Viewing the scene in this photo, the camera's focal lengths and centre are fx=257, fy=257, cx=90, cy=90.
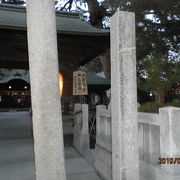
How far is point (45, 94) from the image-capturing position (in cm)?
212

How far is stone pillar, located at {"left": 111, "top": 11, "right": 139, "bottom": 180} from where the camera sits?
296cm

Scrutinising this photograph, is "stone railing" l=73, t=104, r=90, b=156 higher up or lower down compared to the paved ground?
higher up

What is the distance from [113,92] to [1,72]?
27159 millimetres

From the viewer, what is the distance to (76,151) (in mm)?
7422

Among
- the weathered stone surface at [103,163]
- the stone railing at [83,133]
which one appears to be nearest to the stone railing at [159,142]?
the weathered stone surface at [103,163]

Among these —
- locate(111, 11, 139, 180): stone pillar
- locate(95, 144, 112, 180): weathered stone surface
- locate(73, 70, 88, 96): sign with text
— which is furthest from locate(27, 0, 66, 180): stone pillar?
locate(73, 70, 88, 96): sign with text

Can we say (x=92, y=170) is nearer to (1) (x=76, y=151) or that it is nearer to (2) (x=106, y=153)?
(2) (x=106, y=153)

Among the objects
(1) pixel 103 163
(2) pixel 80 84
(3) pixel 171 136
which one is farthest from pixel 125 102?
(2) pixel 80 84

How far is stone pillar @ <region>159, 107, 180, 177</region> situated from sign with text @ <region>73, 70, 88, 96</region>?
617 cm

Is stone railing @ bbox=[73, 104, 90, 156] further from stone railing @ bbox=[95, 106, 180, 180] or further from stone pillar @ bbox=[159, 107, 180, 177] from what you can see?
stone pillar @ bbox=[159, 107, 180, 177]

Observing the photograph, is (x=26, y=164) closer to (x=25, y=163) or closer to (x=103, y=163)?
(x=25, y=163)

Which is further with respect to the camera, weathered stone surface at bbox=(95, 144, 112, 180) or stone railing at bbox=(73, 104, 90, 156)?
stone railing at bbox=(73, 104, 90, 156)

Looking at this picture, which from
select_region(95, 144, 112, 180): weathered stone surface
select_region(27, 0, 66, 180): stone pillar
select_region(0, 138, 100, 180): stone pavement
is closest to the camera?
select_region(27, 0, 66, 180): stone pillar

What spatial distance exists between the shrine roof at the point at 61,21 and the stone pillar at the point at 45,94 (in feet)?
18.0
